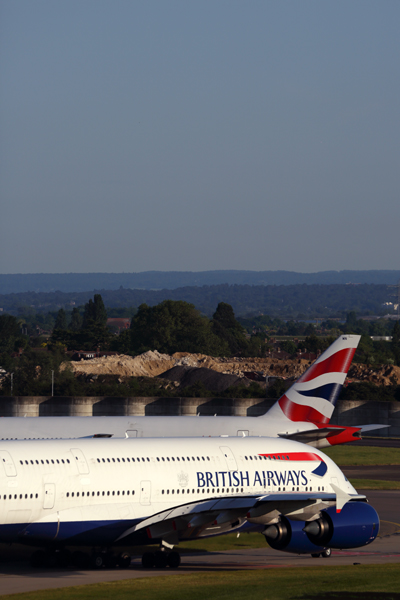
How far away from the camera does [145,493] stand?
3316 cm

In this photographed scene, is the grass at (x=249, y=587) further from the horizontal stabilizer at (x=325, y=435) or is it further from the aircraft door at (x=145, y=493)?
the horizontal stabilizer at (x=325, y=435)

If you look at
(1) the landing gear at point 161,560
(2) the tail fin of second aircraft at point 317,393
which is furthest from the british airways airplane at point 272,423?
(1) the landing gear at point 161,560

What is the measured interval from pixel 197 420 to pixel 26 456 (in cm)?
2680

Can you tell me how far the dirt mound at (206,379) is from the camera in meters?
136

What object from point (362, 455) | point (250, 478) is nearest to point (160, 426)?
point (250, 478)

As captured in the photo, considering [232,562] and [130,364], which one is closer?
[232,562]

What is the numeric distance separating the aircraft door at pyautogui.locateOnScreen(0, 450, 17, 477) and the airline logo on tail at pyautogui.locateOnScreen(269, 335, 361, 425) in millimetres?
29339

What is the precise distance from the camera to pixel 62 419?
181 feet

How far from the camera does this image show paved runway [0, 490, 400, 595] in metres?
30.7

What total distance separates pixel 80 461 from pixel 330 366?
30.0m

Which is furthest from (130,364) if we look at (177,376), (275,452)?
(275,452)

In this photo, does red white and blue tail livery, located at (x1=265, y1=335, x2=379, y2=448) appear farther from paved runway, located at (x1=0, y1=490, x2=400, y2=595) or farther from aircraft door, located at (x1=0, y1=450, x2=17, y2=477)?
aircraft door, located at (x1=0, y1=450, x2=17, y2=477)

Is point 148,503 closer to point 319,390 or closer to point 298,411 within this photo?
point 298,411

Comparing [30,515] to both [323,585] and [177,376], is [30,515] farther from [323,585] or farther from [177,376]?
[177,376]
